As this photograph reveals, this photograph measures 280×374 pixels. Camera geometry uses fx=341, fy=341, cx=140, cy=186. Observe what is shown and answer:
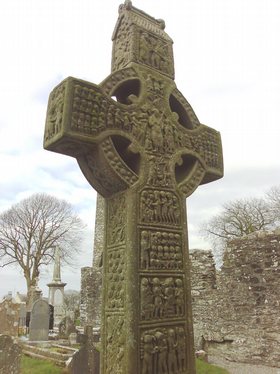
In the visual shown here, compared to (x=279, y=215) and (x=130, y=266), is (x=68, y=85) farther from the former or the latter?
(x=279, y=215)

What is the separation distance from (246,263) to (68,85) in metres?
7.97

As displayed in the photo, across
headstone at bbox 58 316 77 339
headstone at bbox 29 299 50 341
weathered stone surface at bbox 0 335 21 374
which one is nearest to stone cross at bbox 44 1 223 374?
weathered stone surface at bbox 0 335 21 374

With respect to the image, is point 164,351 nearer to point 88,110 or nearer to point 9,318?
point 88,110

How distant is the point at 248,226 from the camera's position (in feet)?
79.9

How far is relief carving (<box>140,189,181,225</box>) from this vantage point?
3094 mm

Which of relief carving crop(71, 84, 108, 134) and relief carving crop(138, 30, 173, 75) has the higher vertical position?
relief carving crop(138, 30, 173, 75)

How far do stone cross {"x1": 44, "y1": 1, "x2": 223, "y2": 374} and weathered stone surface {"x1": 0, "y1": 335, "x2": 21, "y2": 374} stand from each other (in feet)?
12.4

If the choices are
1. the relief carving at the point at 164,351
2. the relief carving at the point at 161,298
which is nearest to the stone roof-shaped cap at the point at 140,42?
the relief carving at the point at 161,298

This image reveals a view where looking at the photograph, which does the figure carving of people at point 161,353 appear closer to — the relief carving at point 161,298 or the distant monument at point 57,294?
the relief carving at point 161,298

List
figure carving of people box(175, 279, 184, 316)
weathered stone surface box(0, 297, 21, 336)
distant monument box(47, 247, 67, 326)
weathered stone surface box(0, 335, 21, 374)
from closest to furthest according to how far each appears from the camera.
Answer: figure carving of people box(175, 279, 184, 316), weathered stone surface box(0, 335, 21, 374), weathered stone surface box(0, 297, 21, 336), distant monument box(47, 247, 67, 326)

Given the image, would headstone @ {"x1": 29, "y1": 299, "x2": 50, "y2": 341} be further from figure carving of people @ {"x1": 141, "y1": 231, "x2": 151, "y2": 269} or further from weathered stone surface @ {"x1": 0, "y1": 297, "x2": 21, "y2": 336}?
figure carving of people @ {"x1": 141, "y1": 231, "x2": 151, "y2": 269}

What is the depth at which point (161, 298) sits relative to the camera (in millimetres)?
2943

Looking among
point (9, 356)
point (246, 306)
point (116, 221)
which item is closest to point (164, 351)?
point (116, 221)

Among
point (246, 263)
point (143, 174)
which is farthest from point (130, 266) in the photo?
point (246, 263)
